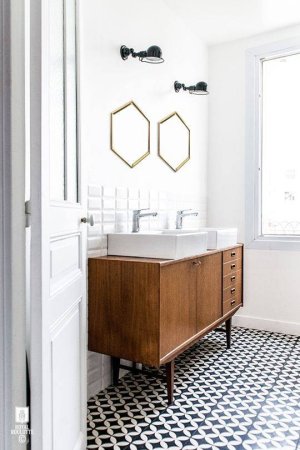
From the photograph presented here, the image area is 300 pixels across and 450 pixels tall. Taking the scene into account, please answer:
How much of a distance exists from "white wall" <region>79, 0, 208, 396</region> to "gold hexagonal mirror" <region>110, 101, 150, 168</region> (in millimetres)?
46

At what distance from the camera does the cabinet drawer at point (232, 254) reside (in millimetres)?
2836

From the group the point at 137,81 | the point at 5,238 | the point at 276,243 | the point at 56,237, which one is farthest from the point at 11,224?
the point at 276,243

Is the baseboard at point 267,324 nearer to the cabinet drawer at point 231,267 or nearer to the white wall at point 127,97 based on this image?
the cabinet drawer at point 231,267

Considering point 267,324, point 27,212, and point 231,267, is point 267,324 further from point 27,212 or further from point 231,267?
point 27,212

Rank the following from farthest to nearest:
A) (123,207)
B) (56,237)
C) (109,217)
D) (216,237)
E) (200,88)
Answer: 1. (200,88)
2. (216,237)
3. (123,207)
4. (109,217)
5. (56,237)

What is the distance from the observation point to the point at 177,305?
83.0 inches

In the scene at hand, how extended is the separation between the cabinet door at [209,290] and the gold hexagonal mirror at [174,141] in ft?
2.90

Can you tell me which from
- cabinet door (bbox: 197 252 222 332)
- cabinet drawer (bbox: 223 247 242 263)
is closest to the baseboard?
cabinet drawer (bbox: 223 247 242 263)

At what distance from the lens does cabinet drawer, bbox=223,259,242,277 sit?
2832 mm

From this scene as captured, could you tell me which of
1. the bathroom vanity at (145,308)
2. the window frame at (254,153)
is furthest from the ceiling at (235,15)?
the bathroom vanity at (145,308)

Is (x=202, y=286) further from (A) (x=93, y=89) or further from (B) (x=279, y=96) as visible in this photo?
(B) (x=279, y=96)

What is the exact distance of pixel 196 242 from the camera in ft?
7.71

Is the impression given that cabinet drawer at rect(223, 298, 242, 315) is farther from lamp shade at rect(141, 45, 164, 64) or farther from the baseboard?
lamp shade at rect(141, 45, 164, 64)

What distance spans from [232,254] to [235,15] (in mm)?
1937
